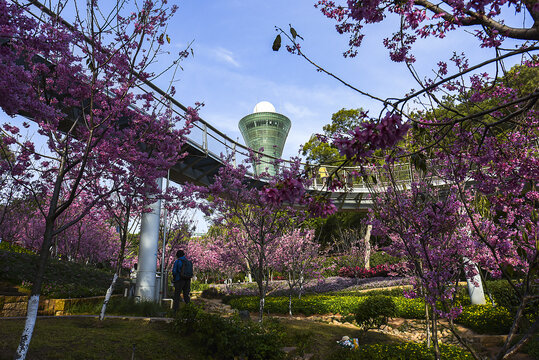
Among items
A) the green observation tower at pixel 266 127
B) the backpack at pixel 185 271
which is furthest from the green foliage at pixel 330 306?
the green observation tower at pixel 266 127

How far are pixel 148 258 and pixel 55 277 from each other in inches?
135

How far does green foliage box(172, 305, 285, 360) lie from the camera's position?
5.36m

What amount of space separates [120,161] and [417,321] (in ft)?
36.7

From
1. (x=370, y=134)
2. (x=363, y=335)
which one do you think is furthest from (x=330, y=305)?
(x=370, y=134)

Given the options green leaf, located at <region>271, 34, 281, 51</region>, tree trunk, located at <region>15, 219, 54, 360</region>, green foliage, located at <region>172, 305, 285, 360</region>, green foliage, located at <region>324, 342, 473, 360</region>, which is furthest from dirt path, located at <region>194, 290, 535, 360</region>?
green leaf, located at <region>271, 34, 281, 51</region>

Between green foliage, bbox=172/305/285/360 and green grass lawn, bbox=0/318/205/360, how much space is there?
0.27 metres

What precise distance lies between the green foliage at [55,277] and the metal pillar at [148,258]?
146cm

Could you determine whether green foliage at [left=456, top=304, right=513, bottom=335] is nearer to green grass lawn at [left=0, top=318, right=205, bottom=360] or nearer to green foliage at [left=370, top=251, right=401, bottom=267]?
green grass lawn at [left=0, top=318, right=205, bottom=360]

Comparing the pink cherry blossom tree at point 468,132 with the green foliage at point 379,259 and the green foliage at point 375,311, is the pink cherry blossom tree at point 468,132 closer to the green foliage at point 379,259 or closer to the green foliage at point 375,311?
the green foliage at point 375,311

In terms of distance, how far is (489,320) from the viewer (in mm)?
9836

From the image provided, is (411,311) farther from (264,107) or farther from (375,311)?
(264,107)

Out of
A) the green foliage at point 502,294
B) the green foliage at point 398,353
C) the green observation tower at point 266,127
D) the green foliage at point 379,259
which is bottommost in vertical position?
the green foliage at point 398,353

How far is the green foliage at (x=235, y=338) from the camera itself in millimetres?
5359

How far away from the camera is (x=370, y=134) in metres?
2.03
